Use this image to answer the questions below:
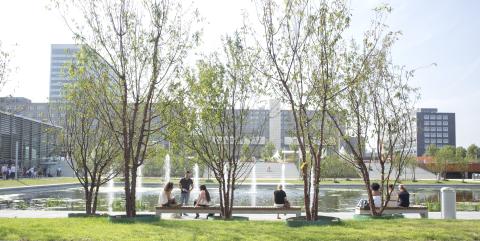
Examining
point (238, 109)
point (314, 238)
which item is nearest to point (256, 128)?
point (238, 109)

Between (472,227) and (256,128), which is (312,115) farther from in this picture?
(472,227)

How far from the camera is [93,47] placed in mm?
13664

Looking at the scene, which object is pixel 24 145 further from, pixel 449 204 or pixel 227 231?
pixel 227 231

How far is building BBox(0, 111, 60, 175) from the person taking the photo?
54.3 meters

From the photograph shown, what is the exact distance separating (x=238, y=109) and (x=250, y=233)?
5.20 meters

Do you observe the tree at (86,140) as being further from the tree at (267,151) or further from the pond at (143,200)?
the tree at (267,151)

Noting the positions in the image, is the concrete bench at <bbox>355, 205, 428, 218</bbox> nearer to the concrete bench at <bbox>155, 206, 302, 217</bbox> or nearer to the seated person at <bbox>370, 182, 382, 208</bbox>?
the seated person at <bbox>370, 182, 382, 208</bbox>

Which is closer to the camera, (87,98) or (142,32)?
(142,32)

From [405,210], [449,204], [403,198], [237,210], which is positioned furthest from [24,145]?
[449,204]

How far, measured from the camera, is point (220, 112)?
14477 mm

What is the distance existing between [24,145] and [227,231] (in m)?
55.2

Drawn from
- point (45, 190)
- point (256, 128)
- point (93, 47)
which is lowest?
point (45, 190)

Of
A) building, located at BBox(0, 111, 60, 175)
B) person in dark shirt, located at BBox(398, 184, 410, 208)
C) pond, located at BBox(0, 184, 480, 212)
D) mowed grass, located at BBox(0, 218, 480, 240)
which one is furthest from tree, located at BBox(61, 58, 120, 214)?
building, located at BBox(0, 111, 60, 175)

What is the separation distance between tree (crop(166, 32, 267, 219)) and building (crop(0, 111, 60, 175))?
125ft
